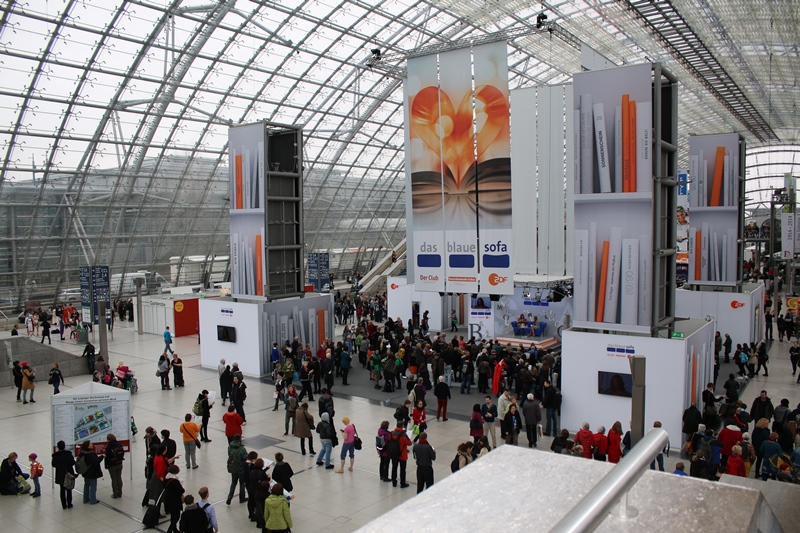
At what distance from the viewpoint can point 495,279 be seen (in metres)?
14.9

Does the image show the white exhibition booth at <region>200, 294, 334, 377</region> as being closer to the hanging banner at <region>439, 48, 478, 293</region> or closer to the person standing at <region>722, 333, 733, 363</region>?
the hanging banner at <region>439, 48, 478, 293</region>

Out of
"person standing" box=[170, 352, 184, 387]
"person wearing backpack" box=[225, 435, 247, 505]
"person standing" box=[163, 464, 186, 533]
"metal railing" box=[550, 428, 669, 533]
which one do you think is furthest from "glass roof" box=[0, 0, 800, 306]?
"metal railing" box=[550, 428, 669, 533]

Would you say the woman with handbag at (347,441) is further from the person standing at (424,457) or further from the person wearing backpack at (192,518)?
the person wearing backpack at (192,518)

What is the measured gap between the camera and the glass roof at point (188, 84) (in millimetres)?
25875

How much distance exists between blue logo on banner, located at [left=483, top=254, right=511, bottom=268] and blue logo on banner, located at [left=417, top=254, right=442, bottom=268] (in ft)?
3.89

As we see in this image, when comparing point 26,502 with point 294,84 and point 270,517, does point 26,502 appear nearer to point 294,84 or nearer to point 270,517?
point 270,517

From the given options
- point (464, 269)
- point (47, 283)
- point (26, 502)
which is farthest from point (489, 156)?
point (47, 283)

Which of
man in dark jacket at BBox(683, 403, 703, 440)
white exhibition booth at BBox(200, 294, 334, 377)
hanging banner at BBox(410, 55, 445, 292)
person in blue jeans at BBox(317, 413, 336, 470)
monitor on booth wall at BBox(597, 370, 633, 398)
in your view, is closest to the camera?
person in blue jeans at BBox(317, 413, 336, 470)

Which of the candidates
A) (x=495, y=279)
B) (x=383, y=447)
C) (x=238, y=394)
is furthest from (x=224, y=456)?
(x=495, y=279)

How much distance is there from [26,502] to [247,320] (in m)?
9.92

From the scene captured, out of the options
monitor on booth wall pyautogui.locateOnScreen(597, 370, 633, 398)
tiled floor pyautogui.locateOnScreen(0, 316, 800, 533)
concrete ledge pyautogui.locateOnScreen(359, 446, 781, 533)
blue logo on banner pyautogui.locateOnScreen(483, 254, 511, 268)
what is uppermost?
blue logo on banner pyautogui.locateOnScreen(483, 254, 511, 268)

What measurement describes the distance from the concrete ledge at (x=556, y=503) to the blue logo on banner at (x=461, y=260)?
491 inches

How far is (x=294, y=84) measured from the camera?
33156 millimetres

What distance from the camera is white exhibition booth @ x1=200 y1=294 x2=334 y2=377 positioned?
65.8ft
